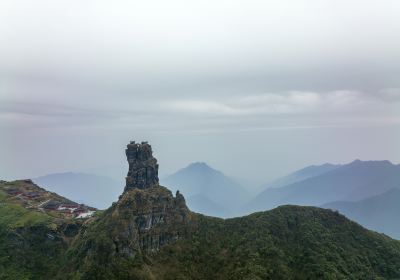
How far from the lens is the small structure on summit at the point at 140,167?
630 feet

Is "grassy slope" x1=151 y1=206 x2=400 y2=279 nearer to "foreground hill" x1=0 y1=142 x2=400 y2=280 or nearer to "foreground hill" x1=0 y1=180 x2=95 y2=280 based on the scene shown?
"foreground hill" x1=0 y1=142 x2=400 y2=280

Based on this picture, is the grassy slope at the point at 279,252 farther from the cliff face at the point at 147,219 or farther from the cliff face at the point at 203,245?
the cliff face at the point at 147,219

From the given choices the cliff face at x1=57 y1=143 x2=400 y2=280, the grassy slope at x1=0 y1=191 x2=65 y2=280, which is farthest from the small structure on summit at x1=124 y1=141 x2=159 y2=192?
A: the grassy slope at x1=0 y1=191 x2=65 y2=280

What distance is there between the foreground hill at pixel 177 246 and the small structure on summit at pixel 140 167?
0.51 meters

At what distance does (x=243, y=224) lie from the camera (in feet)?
627

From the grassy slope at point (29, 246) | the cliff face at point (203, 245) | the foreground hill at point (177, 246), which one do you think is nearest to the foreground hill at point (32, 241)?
the grassy slope at point (29, 246)

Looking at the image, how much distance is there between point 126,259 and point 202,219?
53315 mm

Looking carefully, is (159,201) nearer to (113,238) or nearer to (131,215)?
(131,215)

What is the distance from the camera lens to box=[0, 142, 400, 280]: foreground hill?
494ft

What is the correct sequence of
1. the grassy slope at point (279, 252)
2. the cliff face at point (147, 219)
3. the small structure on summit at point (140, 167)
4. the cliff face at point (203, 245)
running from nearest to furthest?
the cliff face at point (203, 245), the cliff face at point (147, 219), the grassy slope at point (279, 252), the small structure on summit at point (140, 167)

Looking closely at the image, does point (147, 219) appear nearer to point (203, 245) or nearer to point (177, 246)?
point (177, 246)

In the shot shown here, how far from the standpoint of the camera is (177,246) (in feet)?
552

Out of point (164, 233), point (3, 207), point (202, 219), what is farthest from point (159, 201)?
point (3, 207)

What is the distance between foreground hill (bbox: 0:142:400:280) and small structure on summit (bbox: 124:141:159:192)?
0.51m
